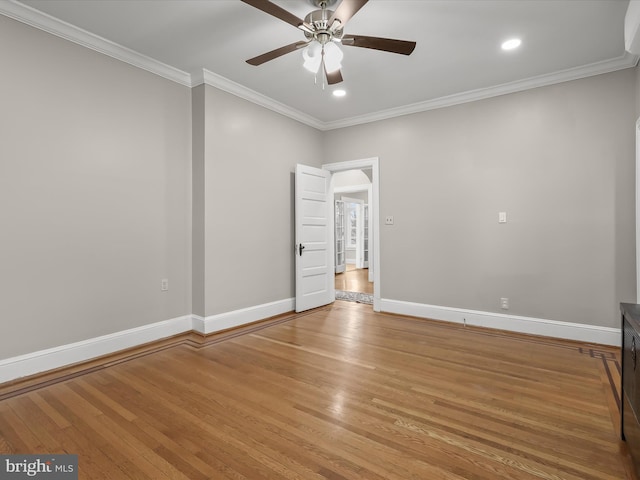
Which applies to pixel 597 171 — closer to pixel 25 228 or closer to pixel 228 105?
pixel 228 105

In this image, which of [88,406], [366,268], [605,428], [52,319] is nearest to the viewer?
[605,428]

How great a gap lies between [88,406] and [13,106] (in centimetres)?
236

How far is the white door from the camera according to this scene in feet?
16.2

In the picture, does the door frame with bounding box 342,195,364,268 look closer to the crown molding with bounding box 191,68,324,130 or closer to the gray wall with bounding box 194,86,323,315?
the crown molding with bounding box 191,68,324,130

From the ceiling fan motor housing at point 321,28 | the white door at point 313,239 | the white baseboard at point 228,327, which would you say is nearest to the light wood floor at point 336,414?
the white baseboard at point 228,327

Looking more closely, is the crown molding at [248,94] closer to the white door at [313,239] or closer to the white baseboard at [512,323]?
the white door at [313,239]

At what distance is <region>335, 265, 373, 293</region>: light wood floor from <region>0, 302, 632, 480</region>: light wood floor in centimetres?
338

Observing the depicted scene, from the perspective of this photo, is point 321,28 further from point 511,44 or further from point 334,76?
point 511,44

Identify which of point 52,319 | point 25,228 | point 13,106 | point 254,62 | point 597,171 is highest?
point 254,62

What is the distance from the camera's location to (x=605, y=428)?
2055 millimetres

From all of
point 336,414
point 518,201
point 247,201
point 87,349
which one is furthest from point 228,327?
point 518,201

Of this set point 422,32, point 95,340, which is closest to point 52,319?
point 95,340

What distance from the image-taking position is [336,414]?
2219mm

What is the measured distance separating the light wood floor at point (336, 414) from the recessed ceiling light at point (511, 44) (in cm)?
292
